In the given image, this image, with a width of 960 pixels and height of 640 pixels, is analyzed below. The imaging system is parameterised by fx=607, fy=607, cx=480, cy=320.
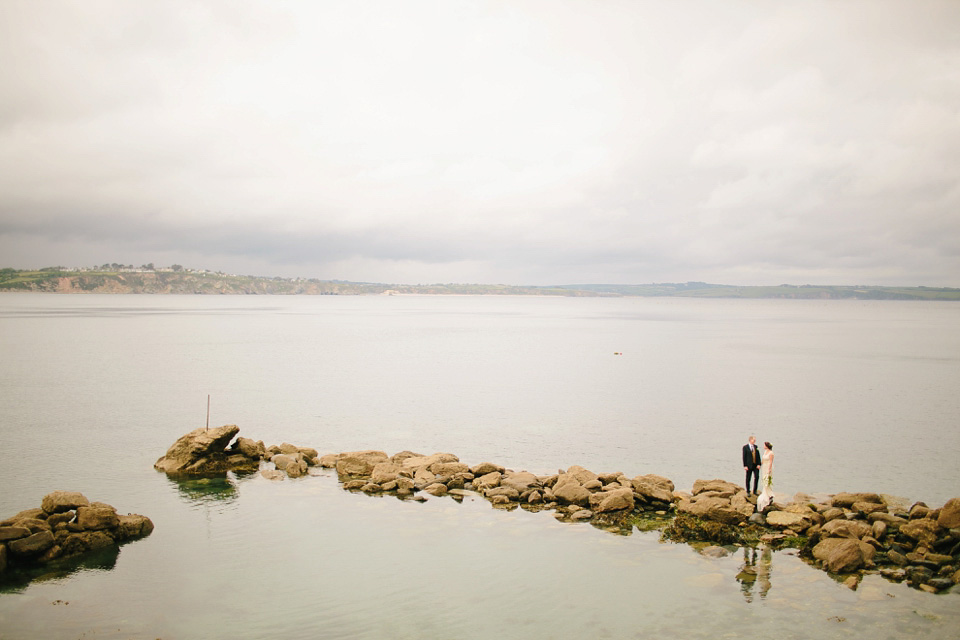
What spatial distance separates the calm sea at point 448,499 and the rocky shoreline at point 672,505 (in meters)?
0.92

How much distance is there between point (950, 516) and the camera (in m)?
19.4

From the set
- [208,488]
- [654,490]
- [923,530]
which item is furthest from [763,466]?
[208,488]

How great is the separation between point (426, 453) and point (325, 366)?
41049mm

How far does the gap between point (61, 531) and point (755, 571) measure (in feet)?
72.3

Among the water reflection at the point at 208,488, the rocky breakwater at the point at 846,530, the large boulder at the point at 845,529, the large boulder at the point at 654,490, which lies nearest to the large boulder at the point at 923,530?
the rocky breakwater at the point at 846,530

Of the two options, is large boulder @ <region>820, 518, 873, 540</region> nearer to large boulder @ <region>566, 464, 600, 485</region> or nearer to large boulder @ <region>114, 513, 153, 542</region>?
large boulder @ <region>566, 464, 600, 485</region>

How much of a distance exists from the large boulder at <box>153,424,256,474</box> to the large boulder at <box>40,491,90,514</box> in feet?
28.3

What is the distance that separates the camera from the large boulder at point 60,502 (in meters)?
20.4

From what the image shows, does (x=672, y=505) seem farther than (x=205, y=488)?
No

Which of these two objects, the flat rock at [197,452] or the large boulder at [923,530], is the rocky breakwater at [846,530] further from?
the flat rock at [197,452]

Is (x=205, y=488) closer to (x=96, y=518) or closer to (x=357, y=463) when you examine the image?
(x=357, y=463)

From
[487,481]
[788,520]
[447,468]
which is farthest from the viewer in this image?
[447,468]

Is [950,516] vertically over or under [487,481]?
over

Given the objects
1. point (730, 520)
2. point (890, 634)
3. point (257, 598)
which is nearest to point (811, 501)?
point (730, 520)
